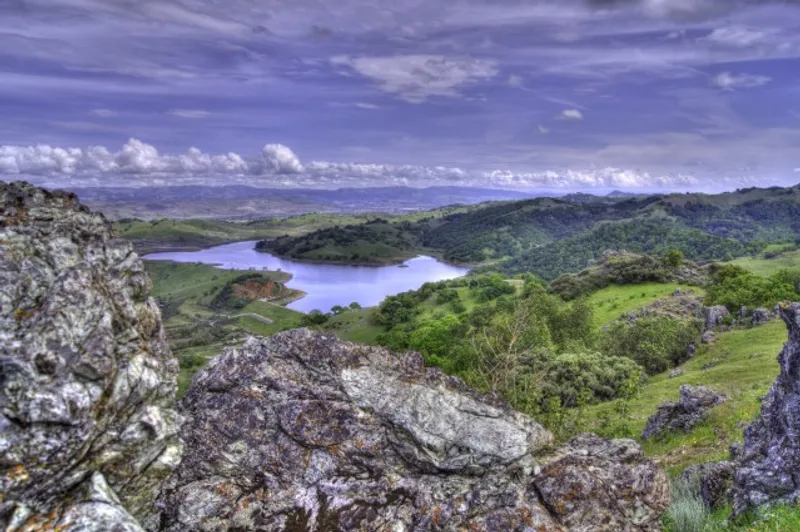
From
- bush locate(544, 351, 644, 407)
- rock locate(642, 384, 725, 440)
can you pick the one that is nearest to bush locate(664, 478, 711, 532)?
rock locate(642, 384, 725, 440)

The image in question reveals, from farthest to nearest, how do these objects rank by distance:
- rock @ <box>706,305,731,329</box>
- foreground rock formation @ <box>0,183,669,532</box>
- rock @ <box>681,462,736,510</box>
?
rock @ <box>706,305,731,329</box>, rock @ <box>681,462,736,510</box>, foreground rock formation @ <box>0,183,669,532</box>

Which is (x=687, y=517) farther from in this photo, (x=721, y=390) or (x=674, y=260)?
(x=674, y=260)

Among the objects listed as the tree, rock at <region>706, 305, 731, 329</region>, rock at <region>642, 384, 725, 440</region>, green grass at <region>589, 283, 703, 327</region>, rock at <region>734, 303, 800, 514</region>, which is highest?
rock at <region>734, 303, 800, 514</region>

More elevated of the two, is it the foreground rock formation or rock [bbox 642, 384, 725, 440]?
the foreground rock formation

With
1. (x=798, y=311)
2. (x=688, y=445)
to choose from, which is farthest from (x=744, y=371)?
(x=798, y=311)

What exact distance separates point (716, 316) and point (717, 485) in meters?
51.8

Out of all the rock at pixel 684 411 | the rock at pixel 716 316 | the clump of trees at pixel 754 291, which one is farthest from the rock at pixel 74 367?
the clump of trees at pixel 754 291

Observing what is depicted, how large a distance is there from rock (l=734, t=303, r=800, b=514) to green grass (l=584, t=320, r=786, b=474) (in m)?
5.54

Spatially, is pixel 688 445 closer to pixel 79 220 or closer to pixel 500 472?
pixel 500 472

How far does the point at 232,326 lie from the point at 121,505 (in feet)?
623

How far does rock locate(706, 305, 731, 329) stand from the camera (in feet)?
191

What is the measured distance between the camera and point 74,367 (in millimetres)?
7957

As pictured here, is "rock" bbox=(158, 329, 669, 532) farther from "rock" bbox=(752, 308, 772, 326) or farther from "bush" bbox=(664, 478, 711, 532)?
"rock" bbox=(752, 308, 772, 326)

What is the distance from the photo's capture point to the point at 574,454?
12.6 meters
